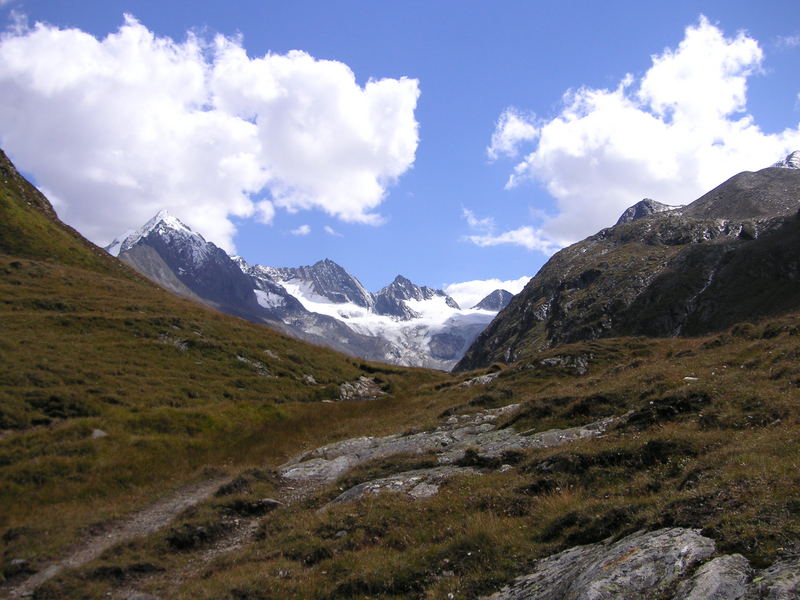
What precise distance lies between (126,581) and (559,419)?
56.7ft

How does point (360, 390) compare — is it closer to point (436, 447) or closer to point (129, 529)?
point (436, 447)

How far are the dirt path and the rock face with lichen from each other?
87.2m

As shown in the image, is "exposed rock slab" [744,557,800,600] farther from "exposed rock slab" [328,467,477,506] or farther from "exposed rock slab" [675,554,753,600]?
"exposed rock slab" [328,467,477,506]

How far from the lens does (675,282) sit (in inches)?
4862

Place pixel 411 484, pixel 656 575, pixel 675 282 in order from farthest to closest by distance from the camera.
A: pixel 675 282
pixel 411 484
pixel 656 575

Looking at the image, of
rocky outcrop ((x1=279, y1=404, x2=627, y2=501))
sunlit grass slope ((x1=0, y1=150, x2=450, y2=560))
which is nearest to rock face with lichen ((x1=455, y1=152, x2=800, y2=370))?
sunlit grass slope ((x1=0, y1=150, x2=450, y2=560))

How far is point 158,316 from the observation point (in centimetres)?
5278

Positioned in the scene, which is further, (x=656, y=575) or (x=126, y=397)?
(x=126, y=397)

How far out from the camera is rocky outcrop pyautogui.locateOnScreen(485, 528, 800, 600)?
6.66m

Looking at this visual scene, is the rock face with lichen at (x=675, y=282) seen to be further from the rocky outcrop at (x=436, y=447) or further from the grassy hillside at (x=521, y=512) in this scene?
the grassy hillside at (x=521, y=512)

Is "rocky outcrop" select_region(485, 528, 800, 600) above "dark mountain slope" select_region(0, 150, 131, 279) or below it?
below

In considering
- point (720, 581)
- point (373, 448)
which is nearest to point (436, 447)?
point (373, 448)

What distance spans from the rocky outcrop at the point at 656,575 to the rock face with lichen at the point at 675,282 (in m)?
86.9

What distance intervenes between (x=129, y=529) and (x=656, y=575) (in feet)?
57.7
